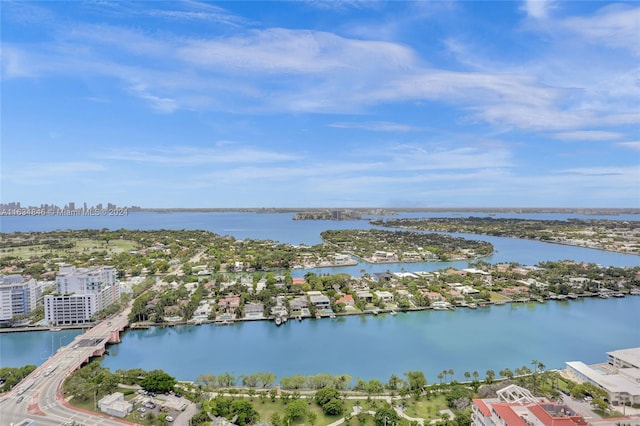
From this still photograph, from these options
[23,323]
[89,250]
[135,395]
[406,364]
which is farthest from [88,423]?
[89,250]

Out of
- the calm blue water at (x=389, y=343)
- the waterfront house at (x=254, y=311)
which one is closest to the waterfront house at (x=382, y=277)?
the calm blue water at (x=389, y=343)

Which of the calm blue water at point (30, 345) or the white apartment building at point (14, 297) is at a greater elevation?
the white apartment building at point (14, 297)

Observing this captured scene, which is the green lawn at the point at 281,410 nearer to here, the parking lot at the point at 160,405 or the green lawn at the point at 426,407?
the green lawn at the point at 426,407

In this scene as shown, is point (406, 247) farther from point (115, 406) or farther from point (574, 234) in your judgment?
point (115, 406)

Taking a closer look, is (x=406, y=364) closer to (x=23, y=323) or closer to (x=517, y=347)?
(x=517, y=347)

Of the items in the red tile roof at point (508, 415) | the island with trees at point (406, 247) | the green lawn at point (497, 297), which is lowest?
the green lawn at point (497, 297)

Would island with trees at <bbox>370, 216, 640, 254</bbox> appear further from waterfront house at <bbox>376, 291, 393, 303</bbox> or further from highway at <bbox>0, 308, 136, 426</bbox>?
highway at <bbox>0, 308, 136, 426</bbox>
